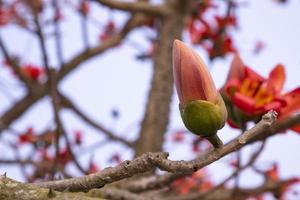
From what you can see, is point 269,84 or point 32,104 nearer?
point 269,84

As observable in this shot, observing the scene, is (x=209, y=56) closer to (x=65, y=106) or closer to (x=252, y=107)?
(x=65, y=106)

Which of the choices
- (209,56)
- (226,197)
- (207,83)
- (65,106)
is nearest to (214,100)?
(207,83)

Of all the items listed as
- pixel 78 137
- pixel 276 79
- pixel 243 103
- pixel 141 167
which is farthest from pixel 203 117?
pixel 78 137

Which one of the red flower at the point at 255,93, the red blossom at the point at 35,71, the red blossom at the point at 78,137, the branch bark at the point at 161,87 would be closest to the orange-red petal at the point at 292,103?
the red flower at the point at 255,93

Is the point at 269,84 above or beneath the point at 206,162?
above

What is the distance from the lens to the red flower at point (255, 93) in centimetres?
100

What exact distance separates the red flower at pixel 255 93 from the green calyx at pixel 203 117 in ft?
0.97

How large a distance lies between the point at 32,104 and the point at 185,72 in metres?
2.25

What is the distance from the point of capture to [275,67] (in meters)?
1.07

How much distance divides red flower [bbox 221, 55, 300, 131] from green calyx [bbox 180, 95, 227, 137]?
0.97 ft

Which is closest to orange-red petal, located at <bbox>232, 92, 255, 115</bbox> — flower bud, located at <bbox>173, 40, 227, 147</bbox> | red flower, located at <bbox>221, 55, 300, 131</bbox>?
red flower, located at <bbox>221, 55, 300, 131</bbox>

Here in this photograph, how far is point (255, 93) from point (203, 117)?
0.41 meters

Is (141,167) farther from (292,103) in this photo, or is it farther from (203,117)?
(292,103)

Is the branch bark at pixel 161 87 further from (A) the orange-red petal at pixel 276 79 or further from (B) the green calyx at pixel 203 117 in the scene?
(B) the green calyx at pixel 203 117
